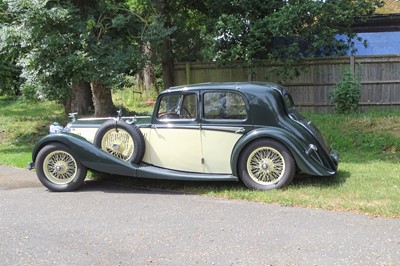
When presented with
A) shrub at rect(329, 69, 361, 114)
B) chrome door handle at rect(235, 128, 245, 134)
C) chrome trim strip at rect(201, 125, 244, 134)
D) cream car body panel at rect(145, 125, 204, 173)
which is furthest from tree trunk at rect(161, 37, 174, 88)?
chrome door handle at rect(235, 128, 245, 134)

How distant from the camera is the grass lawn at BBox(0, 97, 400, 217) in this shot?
6.28 meters

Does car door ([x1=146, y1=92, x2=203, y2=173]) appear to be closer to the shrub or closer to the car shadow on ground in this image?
the car shadow on ground

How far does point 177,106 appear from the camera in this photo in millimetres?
7531

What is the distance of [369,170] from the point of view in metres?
8.30

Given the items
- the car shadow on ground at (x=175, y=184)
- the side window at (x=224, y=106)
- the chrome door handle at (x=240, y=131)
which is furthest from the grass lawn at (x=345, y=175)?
the side window at (x=224, y=106)

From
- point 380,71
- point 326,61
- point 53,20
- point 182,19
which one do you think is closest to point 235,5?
point 182,19

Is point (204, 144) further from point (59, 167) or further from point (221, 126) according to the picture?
point (59, 167)

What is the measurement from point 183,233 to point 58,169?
311 cm

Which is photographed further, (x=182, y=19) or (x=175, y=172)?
(x=182, y=19)

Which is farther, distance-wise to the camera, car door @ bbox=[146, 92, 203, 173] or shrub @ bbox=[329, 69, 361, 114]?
shrub @ bbox=[329, 69, 361, 114]

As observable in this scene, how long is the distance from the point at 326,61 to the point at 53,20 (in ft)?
28.1

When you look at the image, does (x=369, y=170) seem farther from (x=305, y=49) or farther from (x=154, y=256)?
(x=305, y=49)

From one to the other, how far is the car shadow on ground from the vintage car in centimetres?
26

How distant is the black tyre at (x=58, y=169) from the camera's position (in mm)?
7457
